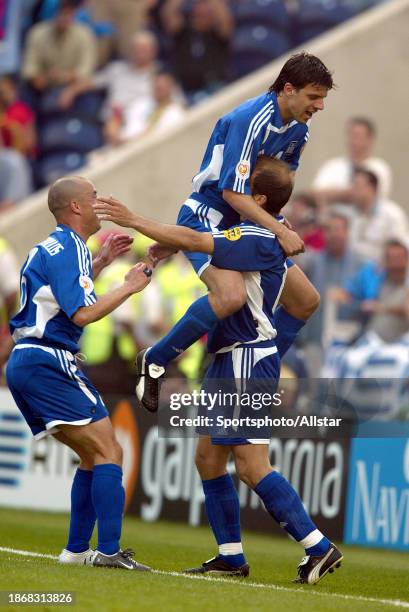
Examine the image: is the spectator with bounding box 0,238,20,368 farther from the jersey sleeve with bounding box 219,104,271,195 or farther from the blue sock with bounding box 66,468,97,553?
the jersey sleeve with bounding box 219,104,271,195

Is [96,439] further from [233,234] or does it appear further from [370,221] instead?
[370,221]

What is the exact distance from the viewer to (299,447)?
11891 mm

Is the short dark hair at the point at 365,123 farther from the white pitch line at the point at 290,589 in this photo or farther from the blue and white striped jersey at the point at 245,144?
the white pitch line at the point at 290,589

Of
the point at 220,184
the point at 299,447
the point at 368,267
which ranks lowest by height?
the point at 299,447

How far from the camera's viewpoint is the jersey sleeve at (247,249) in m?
7.64

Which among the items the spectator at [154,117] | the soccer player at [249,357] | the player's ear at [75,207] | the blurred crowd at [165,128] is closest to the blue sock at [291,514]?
the soccer player at [249,357]

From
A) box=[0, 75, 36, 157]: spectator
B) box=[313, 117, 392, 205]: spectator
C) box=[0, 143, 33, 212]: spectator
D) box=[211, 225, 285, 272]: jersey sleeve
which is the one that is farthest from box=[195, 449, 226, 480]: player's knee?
box=[0, 75, 36, 157]: spectator

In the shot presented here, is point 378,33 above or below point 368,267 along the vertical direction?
above

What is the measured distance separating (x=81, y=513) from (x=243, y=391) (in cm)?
110

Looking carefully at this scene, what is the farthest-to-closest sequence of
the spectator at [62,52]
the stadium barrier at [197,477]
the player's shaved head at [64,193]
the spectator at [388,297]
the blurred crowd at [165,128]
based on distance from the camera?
1. the spectator at [62,52]
2. the blurred crowd at [165,128]
3. the spectator at [388,297]
4. the stadium barrier at [197,477]
5. the player's shaved head at [64,193]

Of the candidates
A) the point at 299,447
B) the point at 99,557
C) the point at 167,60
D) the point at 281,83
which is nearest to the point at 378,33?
the point at 167,60

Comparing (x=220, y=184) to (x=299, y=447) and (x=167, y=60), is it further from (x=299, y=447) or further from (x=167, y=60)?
(x=167, y=60)

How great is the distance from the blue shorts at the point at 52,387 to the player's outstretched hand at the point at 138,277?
507 mm

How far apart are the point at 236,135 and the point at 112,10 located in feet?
41.6
